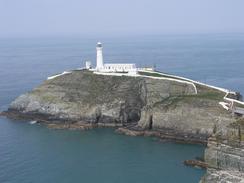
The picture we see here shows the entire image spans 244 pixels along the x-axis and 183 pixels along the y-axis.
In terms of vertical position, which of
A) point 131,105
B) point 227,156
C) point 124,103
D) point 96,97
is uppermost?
point 227,156

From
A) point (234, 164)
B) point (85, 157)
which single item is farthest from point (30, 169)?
point (234, 164)

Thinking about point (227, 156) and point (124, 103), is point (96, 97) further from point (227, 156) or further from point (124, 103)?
point (227, 156)

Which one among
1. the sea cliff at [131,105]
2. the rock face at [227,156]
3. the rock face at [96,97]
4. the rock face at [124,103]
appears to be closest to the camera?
the rock face at [227,156]

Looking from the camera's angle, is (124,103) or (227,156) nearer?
(227,156)

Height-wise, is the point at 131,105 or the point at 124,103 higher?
the point at 124,103

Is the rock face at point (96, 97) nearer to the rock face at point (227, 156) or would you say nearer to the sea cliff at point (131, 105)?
the sea cliff at point (131, 105)

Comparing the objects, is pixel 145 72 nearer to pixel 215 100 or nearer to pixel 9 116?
pixel 215 100

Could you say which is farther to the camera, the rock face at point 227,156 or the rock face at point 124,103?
the rock face at point 124,103

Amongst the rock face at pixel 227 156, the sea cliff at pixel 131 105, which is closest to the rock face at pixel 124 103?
the sea cliff at pixel 131 105

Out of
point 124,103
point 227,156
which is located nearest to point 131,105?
point 124,103
